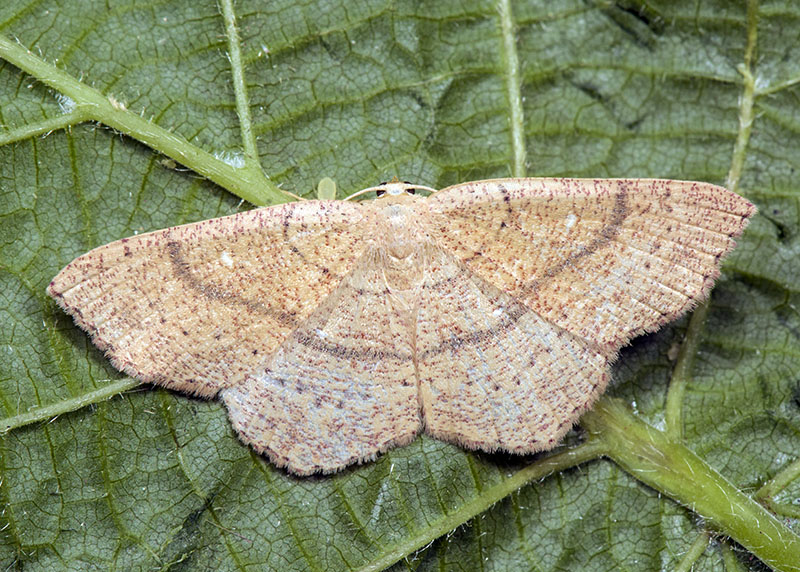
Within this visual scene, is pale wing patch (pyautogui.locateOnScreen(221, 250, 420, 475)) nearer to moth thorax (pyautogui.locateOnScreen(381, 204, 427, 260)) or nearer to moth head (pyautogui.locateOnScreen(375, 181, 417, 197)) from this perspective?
moth thorax (pyautogui.locateOnScreen(381, 204, 427, 260))

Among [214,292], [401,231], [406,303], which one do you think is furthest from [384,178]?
[214,292]

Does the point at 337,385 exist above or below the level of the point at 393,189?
below

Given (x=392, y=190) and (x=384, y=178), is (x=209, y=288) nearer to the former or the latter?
(x=392, y=190)

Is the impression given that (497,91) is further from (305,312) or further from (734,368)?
(734,368)

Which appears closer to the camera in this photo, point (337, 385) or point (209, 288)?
point (209, 288)

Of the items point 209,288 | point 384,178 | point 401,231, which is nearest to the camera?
point 209,288

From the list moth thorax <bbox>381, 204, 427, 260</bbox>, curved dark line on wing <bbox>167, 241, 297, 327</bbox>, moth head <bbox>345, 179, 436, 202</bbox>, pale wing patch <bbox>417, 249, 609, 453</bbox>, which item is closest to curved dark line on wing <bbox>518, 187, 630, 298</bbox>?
pale wing patch <bbox>417, 249, 609, 453</bbox>

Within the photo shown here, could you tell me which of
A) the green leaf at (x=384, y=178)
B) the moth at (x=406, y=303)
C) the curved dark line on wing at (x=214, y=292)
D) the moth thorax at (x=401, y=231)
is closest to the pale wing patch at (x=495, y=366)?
the moth at (x=406, y=303)
